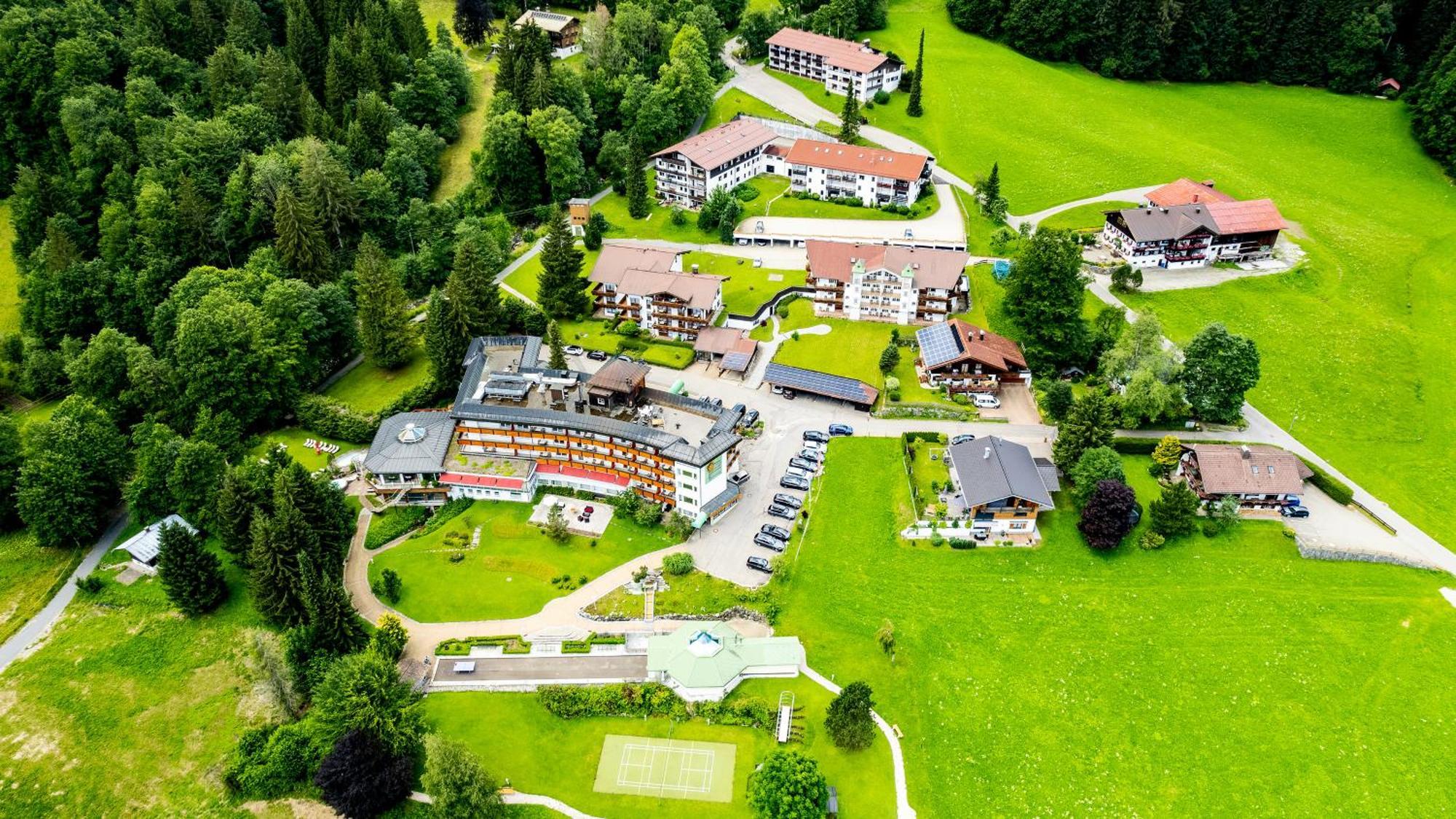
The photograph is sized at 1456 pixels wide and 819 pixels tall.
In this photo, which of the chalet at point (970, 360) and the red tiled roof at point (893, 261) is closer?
the chalet at point (970, 360)

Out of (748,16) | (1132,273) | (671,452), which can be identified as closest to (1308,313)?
(1132,273)

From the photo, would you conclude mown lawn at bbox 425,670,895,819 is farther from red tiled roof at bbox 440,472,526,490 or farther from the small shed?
the small shed

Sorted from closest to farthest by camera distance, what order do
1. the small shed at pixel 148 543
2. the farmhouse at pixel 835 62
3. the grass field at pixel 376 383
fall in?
1. the small shed at pixel 148 543
2. the grass field at pixel 376 383
3. the farmhouse at pixel 835 62

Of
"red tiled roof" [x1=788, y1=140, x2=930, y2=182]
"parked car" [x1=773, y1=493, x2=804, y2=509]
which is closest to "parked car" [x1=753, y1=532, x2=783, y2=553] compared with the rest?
"parked car" [x1=773, y1=493, x2=804, y2=509]

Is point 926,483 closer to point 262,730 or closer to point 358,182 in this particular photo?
point 262,730

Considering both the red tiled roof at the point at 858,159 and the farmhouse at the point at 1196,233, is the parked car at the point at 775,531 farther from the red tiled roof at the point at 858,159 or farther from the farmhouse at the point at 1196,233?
the red tiled roof at the point at 858,159

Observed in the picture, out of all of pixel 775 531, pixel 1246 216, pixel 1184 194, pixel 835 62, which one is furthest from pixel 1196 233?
pixel 775 531

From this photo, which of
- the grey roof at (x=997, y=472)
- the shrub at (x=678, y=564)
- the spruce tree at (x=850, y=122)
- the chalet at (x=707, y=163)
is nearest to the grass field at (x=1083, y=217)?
the spruce tree at (x=850, y=122)
